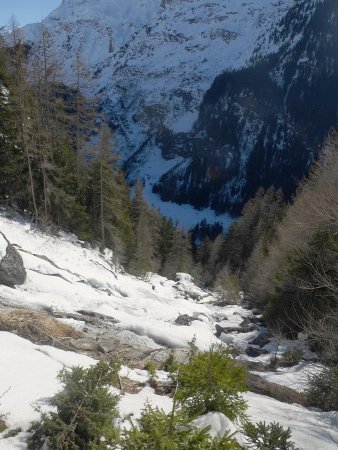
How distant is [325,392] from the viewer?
7770mm

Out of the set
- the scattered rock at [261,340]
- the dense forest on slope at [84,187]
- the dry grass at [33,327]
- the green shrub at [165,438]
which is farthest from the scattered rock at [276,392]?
the scattered rock at [261,340]

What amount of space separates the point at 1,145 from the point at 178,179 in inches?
6631

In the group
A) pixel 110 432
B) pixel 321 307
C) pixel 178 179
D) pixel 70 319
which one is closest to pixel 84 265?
pixel 70 319

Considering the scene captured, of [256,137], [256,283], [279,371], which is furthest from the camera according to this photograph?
[256,137]

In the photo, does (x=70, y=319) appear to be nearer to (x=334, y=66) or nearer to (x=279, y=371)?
(x=279, y=371)

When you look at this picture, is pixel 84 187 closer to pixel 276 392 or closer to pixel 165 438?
pixel 276 392

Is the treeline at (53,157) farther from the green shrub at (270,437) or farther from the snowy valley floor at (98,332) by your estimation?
the green shrub at (270,437)

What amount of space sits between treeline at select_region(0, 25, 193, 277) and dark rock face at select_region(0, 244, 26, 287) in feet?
38.5

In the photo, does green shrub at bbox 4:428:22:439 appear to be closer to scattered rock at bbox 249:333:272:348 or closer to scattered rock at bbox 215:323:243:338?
scattered rock at bbox 215:323:243:338

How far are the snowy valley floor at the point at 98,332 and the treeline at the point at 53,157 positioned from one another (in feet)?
8.03

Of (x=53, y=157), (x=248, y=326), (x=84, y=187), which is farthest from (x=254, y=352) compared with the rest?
(x=84, y=187)

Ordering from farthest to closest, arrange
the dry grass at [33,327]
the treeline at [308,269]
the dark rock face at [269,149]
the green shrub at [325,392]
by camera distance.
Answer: the dark rock face at [269,149] → the treeline at [308,269] → the green shrub at [325,392] → the dry grass at [33,327]

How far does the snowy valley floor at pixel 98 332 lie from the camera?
15.3ft

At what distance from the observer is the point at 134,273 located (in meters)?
33.2
